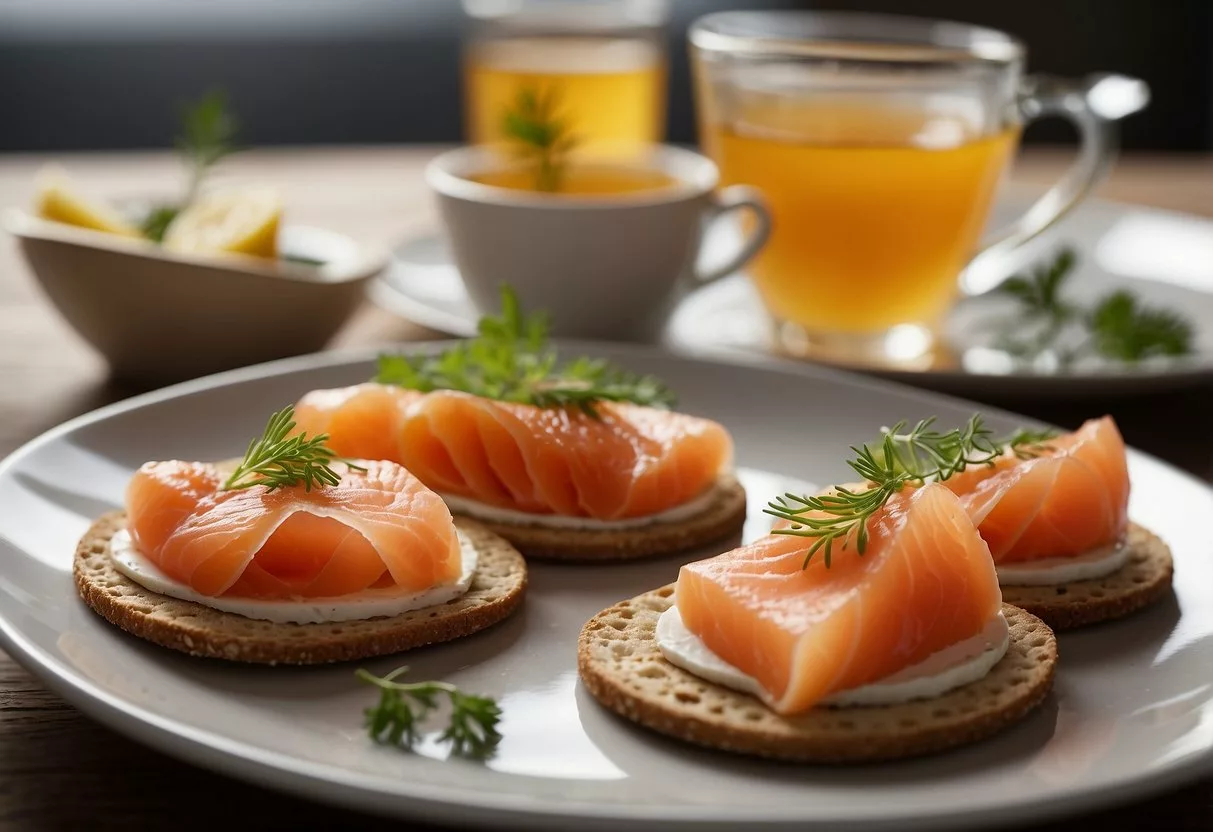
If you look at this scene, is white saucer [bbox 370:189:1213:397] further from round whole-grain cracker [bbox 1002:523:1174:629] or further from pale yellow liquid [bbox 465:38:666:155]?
round whole-grain cracker [bbox 1002:523:1174:629]

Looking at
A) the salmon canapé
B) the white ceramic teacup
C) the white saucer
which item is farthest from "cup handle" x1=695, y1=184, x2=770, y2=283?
the salmon canapé

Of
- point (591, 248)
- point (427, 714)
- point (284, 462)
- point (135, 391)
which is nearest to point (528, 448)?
point (284, 462)

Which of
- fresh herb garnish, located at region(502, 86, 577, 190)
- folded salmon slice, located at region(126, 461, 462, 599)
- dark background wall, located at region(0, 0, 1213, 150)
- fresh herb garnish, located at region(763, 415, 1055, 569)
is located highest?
fresh herb garnish, located at region(502, 86, 577, 190)

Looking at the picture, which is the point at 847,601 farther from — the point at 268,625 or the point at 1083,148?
the point at 1083,148

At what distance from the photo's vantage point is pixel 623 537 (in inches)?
75.1

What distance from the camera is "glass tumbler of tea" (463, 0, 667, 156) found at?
11.5 feet

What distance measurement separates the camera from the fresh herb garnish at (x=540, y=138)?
2.85m

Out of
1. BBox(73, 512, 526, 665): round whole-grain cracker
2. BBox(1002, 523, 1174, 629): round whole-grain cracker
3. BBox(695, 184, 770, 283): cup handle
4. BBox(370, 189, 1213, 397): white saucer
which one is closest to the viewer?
BBox(73, 512, 526, 665): round whole-grain cracker

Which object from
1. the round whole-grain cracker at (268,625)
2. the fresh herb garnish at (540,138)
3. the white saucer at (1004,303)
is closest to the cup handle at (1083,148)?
the white saucer at (1004,303)

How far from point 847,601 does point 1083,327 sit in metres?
1.69

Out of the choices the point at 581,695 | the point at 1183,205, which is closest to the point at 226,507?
the point at 581,695

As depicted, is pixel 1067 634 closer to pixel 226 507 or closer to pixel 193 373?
pixel 226 507

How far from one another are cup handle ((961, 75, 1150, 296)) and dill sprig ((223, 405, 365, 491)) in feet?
5.71

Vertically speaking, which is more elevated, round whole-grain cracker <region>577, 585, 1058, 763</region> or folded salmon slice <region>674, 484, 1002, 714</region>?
folded salmon slice <region>674, 484, 1002, 714</region>
